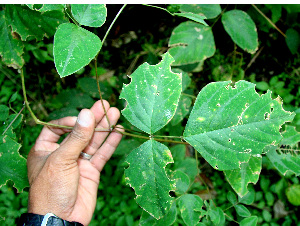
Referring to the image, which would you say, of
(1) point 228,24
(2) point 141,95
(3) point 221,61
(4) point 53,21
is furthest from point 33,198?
(3) point 221,61

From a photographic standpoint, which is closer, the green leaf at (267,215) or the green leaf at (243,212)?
the green leaf at (243,212)

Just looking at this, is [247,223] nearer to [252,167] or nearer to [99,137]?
[252,167]

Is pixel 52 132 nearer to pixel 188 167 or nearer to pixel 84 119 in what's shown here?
pixel 84 119

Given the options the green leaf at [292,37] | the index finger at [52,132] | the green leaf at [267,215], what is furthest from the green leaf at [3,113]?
the green leaf at [292,37]

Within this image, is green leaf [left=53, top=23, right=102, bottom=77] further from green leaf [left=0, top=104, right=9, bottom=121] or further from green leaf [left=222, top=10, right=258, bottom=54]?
green leaf [left=222, top=10, right=258, bottom=54]

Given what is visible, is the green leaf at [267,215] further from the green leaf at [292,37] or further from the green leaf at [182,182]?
the green leaf at [292,37]

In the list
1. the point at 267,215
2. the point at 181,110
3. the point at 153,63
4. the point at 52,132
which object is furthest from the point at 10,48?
the point at 267,215

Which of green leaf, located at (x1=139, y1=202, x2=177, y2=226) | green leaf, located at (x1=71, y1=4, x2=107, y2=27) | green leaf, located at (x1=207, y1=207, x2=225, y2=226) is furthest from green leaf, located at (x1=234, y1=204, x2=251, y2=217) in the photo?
green leaf, located at (x1=71, y1=4, x2=107, y2=27)
